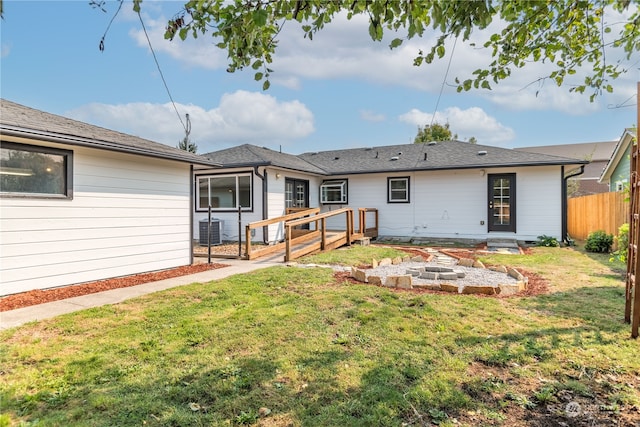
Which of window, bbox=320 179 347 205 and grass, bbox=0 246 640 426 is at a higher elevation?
window, bbox=320 179 347 205

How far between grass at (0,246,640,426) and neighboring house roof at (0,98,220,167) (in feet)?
8.64

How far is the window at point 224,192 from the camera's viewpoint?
12.2 metres

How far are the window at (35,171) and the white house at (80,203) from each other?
0.01 metres

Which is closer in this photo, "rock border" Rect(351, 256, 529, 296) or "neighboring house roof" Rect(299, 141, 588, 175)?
"rock border" Rect(351, 256, 529, 296)

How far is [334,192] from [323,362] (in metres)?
12.4

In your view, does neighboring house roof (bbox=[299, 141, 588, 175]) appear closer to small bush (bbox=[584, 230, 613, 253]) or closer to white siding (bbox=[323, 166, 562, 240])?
white siding (bbox=[323, 166, 562, 240])

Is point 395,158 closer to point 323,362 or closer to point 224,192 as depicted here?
point 224,192

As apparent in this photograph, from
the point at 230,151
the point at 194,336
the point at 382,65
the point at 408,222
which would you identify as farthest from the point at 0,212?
the point at 408,222

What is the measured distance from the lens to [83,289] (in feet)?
18.0

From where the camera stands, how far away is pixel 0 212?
→ 192 inches

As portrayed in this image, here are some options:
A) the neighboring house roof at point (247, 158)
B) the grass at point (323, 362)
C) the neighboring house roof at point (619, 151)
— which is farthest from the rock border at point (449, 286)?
the neighboring house roof at point (619, 151)

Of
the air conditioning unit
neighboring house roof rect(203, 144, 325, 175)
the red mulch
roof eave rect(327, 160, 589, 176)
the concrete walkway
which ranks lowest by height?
the concrete walkway

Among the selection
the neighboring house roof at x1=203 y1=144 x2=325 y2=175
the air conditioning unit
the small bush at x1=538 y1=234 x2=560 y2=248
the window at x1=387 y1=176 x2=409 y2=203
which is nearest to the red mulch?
the air conditioning unit

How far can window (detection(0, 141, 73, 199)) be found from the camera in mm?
4949
